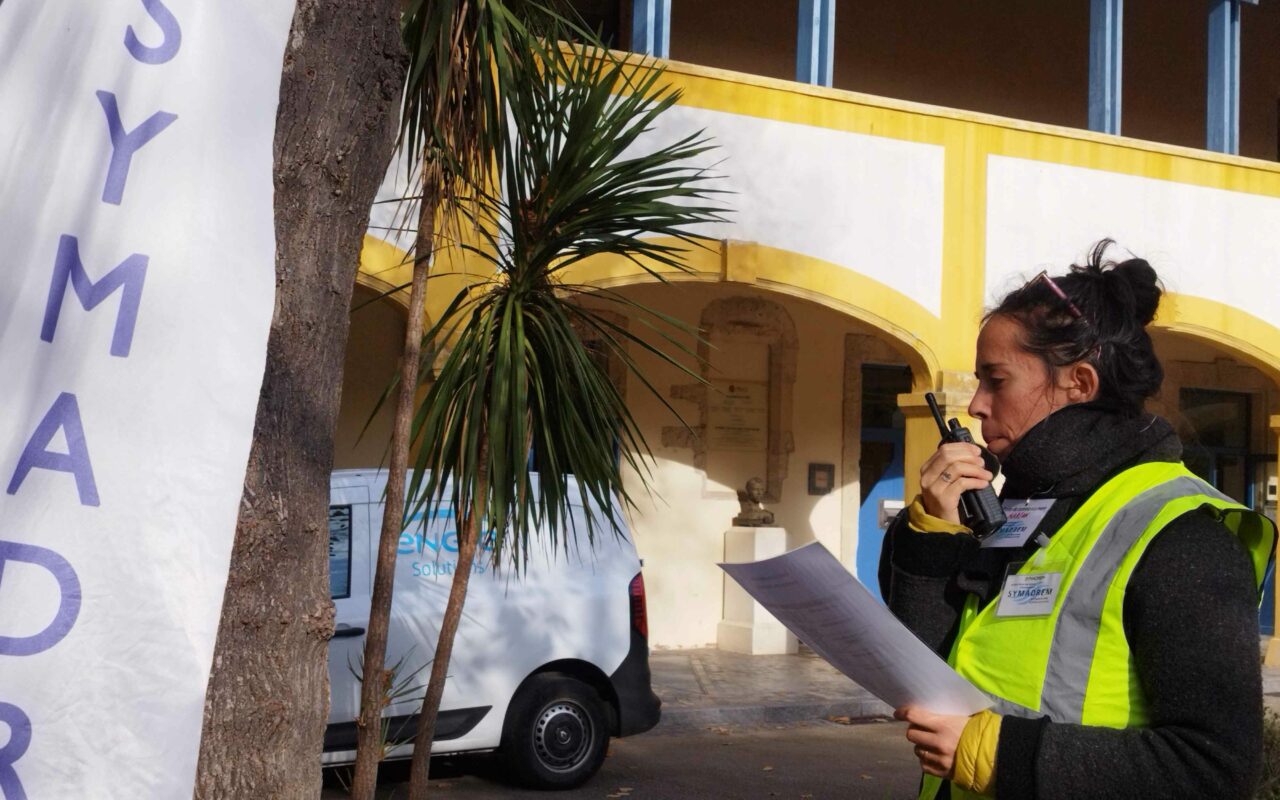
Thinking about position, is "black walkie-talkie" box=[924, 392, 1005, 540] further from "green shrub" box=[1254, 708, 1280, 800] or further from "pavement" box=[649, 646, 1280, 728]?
"pavement" box=[649, 646, 1280, 728]

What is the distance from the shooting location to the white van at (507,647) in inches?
297

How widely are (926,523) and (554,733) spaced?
5.99m

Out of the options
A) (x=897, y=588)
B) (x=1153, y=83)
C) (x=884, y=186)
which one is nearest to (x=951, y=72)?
(x=1153, y=83)

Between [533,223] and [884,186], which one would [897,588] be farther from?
[884,186]

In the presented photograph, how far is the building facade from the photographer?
454 inches

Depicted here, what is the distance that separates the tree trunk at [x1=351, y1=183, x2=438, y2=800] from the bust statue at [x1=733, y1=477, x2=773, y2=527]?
8214 millimetres

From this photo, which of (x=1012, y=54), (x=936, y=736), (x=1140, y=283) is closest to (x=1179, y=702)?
(x=936, y=736)

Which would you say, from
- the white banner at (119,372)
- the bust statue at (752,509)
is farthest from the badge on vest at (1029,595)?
the bust statue at (752,509)

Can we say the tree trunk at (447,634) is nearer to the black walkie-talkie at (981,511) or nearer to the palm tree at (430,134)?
the palm tree at (430,134)

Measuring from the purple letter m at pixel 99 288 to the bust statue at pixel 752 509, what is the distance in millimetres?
12321

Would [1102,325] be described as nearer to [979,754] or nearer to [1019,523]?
[1019,523]

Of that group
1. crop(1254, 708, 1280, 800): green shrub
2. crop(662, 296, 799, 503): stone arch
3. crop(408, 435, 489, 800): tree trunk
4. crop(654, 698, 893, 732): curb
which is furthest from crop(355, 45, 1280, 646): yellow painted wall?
crop(1254, 708, 1280, 800): green shrub

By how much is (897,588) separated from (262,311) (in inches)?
40.3

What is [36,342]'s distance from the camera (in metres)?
1.67
